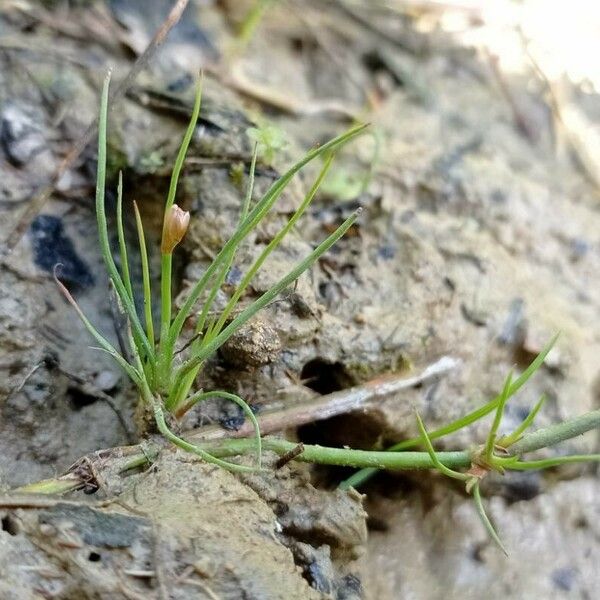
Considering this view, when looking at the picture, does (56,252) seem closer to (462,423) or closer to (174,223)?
(174,223)

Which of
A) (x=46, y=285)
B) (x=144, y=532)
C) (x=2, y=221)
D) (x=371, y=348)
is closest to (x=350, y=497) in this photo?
(x=371, y=348)

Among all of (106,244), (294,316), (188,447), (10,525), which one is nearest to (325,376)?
(294,316)

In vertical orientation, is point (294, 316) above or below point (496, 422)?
below

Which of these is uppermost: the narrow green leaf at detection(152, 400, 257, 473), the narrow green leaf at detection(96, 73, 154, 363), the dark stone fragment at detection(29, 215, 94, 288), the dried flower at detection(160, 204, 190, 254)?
the dried flower at detection(160, 204, 190, 254)

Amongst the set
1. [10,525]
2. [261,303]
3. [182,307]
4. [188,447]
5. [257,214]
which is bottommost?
[10,525]

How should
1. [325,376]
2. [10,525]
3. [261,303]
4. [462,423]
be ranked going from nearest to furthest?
1. [10,525]
2. [261,303]
3. [462,423]
4. [325,376]

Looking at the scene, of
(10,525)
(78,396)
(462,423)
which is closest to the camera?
(10,525)

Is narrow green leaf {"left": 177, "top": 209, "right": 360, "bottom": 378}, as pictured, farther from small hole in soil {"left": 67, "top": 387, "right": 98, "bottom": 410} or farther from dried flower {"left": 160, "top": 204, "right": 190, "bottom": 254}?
small hole in soil {"left": 67, "top": 387, "right": 98, "bottom": 410}

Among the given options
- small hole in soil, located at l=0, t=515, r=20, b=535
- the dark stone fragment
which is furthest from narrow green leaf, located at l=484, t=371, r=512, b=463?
the dark stone fragment
